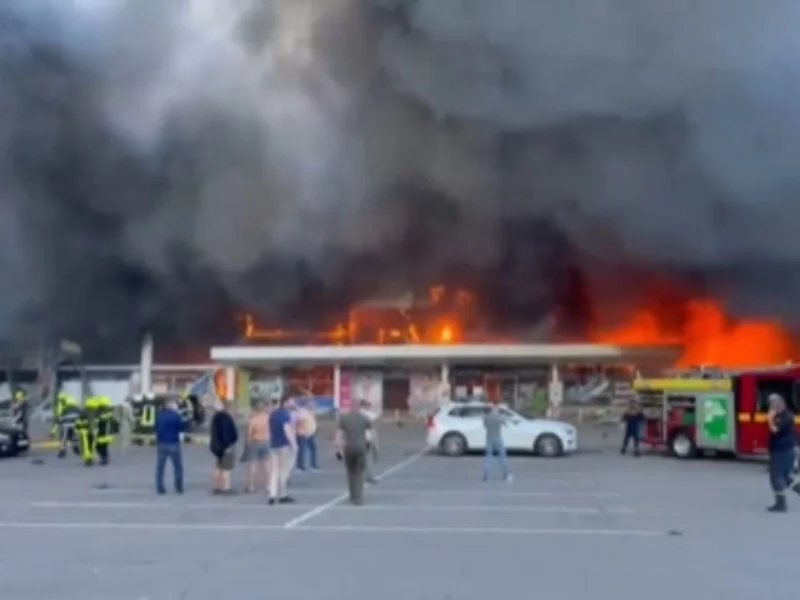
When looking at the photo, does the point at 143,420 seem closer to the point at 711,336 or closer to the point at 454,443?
the point at 454,443

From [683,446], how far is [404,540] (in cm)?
1627

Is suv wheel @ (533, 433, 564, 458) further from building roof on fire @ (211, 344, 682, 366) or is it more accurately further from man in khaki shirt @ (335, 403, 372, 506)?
man in khaki shirt @ (335, 403, 372, 506)

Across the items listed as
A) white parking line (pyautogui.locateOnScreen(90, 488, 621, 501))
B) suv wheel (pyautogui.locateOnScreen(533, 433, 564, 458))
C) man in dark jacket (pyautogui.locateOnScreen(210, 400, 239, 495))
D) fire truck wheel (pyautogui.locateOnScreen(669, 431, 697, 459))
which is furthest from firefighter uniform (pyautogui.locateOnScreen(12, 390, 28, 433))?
fire truck wheel (pyautogui.locateOnScreen(669, 431, 697, 459))

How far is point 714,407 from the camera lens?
27266 mm

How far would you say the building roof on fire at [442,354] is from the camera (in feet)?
132

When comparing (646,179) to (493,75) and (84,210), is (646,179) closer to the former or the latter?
(493,75)

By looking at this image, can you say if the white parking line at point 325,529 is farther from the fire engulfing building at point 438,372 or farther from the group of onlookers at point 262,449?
the fire engulfing building at point 438,372

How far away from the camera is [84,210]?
1428 inches

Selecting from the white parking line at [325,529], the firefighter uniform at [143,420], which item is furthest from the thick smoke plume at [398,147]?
the white parking line at [325,529]

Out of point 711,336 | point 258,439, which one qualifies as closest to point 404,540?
point 258,439

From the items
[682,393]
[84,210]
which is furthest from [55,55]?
[682,393]

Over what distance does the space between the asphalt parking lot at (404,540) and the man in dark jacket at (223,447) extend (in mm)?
267

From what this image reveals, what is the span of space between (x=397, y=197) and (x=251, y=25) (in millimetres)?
6583

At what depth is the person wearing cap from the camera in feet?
53.5
